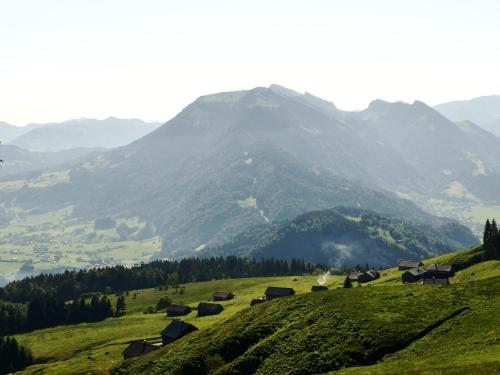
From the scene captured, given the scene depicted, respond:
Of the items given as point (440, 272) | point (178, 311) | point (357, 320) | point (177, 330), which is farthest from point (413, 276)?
point (357, 320)

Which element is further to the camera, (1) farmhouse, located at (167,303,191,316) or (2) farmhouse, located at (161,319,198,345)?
(1) farmhouse, located at (167,303,191,316)

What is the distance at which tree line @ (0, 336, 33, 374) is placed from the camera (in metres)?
167

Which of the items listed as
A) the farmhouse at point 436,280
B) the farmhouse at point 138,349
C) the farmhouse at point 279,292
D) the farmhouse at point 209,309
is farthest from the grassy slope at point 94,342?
the farmhouse at point 436,280

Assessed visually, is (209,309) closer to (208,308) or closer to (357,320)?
(208,308)

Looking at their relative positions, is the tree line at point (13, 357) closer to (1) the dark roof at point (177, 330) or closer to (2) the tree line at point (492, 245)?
(1) the dark roof at point (177, 330)

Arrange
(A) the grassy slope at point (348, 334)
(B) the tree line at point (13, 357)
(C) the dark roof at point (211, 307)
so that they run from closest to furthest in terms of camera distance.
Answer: (A) the grassy slope at point (348, 334) < (B) the tree line at point (13, 357) < (C) the dark roof at point (211, 307)

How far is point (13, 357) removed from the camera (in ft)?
555

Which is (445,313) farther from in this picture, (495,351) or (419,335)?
(495,351)

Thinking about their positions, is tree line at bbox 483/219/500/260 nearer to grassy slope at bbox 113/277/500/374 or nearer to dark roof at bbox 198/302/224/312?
grassy slope at bbox 113/277/500/374

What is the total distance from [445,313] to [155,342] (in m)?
82.1

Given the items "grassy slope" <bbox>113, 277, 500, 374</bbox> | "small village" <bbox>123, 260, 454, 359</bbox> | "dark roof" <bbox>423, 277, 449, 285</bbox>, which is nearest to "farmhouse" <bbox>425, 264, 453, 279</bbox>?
"small village" <bbox>123, 260, 454, 359</bbox>

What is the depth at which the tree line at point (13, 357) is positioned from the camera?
167250mm

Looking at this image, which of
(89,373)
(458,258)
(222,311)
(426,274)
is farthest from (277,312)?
(458,258)

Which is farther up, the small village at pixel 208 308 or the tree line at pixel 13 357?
the small village at pixel 208 308
